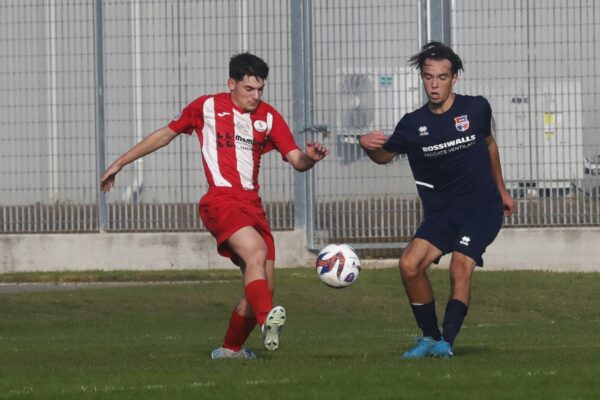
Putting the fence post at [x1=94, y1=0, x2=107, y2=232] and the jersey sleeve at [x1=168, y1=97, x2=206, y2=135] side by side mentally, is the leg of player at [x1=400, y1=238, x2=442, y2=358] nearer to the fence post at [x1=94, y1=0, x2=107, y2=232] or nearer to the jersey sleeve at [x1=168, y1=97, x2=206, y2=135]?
the jersey sleeve at [x1=168, y1=97, x2=206, y2=135]

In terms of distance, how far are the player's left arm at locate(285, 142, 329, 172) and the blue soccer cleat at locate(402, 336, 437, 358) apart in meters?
1.50

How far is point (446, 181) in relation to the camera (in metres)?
10.8

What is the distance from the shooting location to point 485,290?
66.5 feet

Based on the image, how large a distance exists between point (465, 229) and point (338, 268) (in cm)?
97

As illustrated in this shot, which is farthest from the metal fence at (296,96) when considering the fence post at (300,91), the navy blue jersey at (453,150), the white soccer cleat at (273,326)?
the white soccer cleat at (273,326)

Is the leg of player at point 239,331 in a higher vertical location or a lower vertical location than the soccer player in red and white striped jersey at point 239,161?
lower

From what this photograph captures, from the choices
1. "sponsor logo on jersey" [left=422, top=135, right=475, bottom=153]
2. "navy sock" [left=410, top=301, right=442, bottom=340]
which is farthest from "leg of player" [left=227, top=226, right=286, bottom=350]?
"sponsor logo on jersey" [left=422, top=135, right=475, bottom=153]

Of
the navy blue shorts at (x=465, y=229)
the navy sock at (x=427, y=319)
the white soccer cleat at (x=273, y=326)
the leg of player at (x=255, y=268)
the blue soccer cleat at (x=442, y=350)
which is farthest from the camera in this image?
the navy sock at (x=427, y=319)

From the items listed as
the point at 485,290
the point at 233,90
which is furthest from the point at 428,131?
the point at 485,290

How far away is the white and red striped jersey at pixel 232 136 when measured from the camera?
432 inches

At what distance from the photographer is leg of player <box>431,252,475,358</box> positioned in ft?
34.6

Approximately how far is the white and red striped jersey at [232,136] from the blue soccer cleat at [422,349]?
164 centimetres

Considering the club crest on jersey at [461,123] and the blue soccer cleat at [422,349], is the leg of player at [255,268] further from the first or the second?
the club crest on jersey at [461,123]

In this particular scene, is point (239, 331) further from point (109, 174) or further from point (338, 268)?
point (109, 174)
